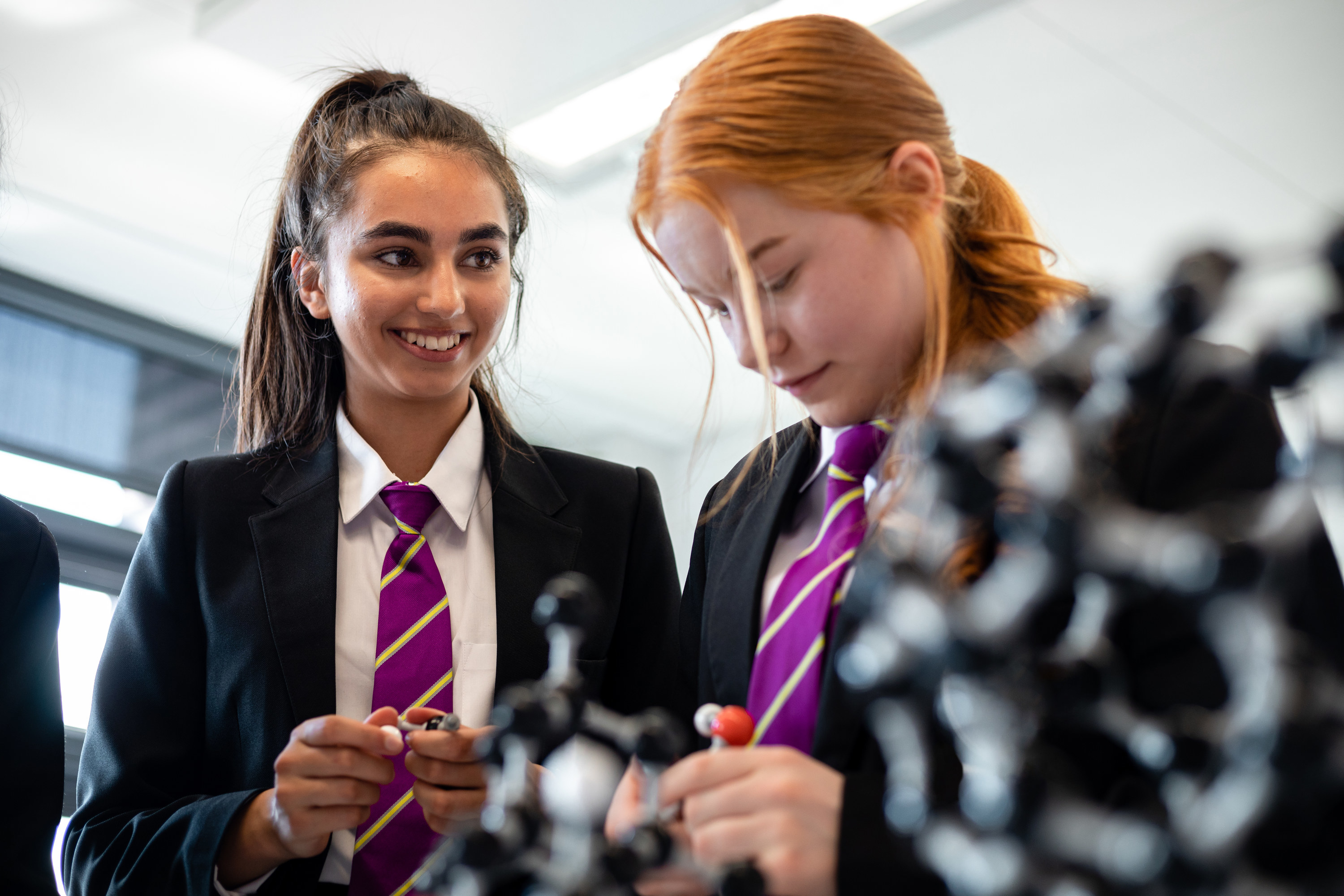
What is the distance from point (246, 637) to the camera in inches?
50.9

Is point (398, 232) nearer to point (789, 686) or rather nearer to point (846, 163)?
point (846, 163)

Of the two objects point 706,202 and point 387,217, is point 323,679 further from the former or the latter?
point 706,202

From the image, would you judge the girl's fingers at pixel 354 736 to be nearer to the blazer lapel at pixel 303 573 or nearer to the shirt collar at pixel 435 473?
the blazer lapel at pixel 303 573

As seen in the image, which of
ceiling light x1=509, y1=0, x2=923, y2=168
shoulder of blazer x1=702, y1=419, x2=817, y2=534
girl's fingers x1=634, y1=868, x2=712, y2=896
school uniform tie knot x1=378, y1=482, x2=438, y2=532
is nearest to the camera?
girl's fingers x1=634, y1=868, x2=712, y2=896

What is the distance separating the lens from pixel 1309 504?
1.63ft

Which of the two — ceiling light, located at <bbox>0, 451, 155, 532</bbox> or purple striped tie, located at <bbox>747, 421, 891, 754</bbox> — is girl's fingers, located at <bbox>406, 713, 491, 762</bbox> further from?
ceiling light, located at <bbox>0, 451, 155, 532</bbox>

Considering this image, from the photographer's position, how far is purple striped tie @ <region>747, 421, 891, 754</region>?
2.98ft

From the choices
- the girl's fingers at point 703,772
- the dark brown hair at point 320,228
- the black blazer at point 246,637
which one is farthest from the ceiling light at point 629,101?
the girl's fingers at point 703,772

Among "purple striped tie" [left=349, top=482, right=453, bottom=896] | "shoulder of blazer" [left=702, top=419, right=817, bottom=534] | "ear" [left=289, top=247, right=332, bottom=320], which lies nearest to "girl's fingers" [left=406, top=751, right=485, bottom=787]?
"purple striped tie" [left=349, top=482, right=453, bottom=896]

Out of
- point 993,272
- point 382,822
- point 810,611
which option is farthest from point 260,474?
point 993,272

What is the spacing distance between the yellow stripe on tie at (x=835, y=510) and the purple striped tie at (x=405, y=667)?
474 mm

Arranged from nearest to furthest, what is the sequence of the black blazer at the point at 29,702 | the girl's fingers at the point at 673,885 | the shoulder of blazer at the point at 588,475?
the girl's fingers at the point at 673,885
the black blazer at the point at 29,702
the shoulder of blazer at the point at 588,475

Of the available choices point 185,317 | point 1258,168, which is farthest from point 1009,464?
point 185,317

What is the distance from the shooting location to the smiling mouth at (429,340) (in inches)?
56.2
